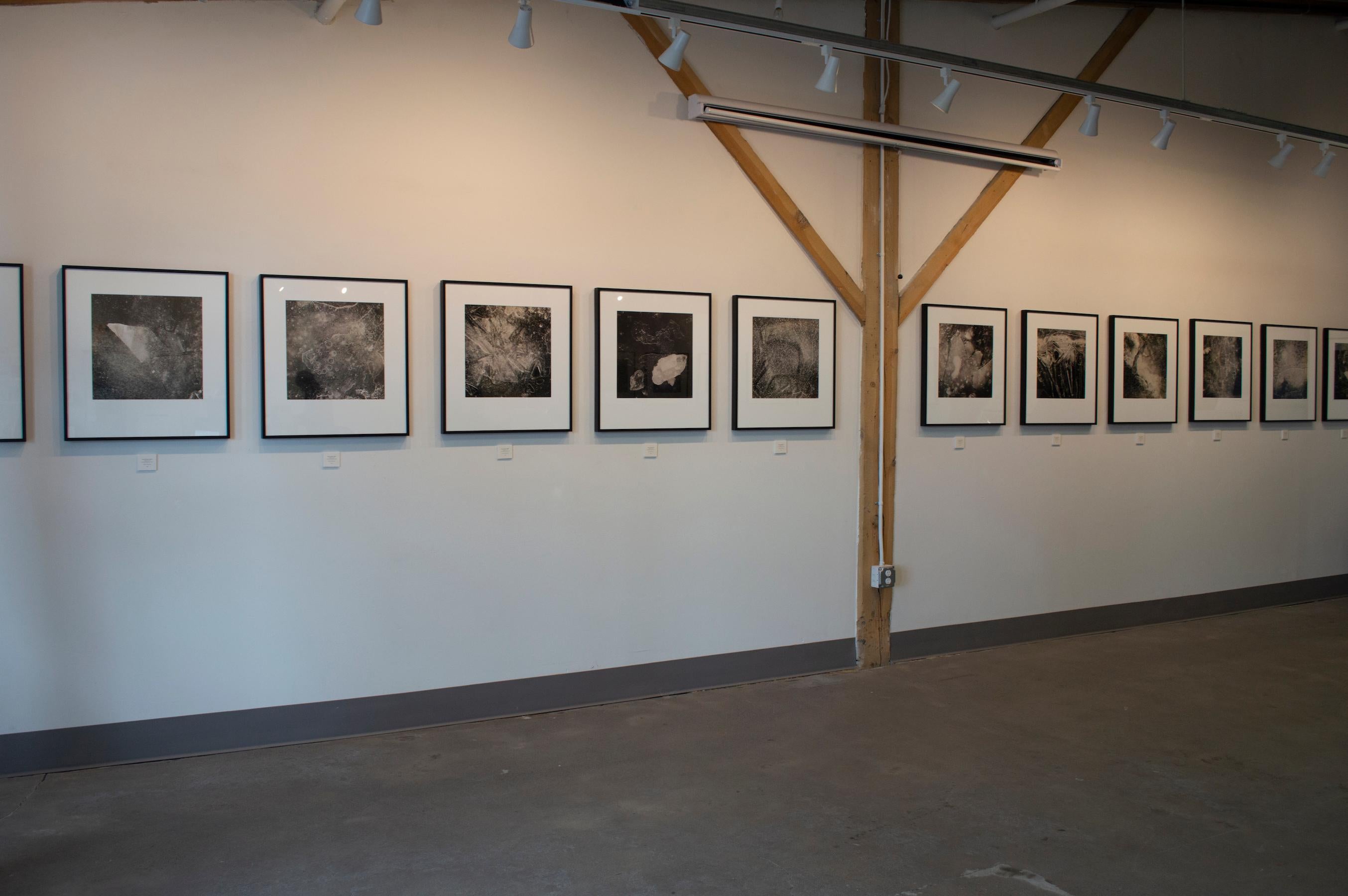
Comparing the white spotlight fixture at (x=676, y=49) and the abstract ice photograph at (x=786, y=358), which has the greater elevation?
the white spotlight fixture at (x=676, y=49)

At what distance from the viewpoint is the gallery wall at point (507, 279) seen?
4.32 m

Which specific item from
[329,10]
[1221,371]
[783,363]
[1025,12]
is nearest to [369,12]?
[329,10]

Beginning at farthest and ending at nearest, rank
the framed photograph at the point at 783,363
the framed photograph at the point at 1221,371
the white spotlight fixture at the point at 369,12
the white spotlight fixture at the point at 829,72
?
1. the framed photograph at the point at 1221,371
2. the framed photograph at the point at 783,363
3. the white spotlight fixture at the point at 829,72
4. the white spotlight fixture at the point at 369,12

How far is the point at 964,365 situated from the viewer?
6.48m

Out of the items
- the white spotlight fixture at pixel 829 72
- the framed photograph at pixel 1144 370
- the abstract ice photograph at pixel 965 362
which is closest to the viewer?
the white spotlight fixture at pixel 829 72

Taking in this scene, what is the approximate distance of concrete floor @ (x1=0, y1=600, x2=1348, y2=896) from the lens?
3.39 meters

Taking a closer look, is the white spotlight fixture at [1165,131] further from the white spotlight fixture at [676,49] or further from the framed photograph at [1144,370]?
the white spotlight fixture at [676,49]

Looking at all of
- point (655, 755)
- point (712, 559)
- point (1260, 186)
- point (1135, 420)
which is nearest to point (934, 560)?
point (712, 559)

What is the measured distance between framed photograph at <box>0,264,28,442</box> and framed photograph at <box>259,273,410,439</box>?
0.99 m

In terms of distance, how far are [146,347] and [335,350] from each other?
83cm

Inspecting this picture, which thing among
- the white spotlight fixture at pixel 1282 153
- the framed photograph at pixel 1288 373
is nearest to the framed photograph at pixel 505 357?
the white spotlight fixture at pixel 1282 153

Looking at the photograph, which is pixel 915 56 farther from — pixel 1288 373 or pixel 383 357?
pixel 1288 373

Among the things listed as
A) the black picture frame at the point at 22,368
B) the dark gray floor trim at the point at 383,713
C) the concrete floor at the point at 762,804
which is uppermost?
the black picture frame at the point at 22,368

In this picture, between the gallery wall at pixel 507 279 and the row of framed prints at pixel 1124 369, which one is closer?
the gallery wall at pixel 507 279
